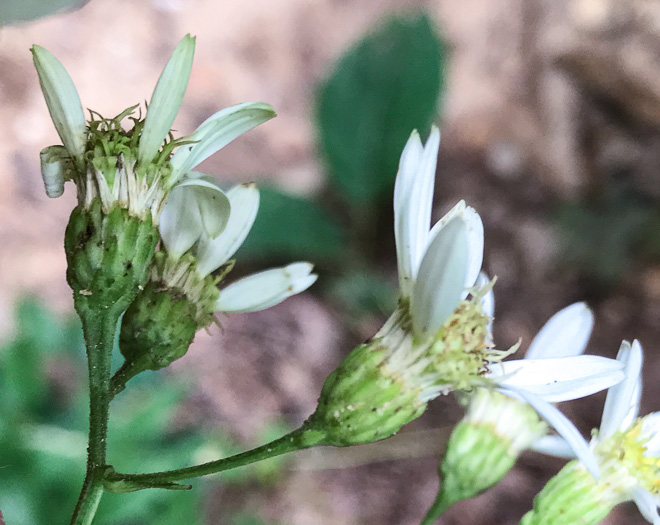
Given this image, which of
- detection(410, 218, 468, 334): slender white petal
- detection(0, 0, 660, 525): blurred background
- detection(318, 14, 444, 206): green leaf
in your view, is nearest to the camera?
detection(410, 218, 468, 334): slender white petal

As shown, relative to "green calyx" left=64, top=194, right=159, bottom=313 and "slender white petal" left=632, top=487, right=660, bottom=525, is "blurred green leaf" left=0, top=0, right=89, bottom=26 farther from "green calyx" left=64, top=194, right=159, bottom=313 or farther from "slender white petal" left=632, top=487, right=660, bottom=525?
"slender white petal" left=632, top=487, right=660, bottom=525

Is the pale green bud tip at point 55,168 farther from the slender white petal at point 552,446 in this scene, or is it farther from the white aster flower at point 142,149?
the slender white petal at point 552,446

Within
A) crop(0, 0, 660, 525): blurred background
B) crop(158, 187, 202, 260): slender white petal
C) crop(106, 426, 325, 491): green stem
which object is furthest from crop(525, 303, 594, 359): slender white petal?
crop(0, 0, 660, 525): blurred background

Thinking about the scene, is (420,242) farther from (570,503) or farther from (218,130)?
(570,503)

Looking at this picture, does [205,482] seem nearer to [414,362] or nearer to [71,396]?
[71,396]

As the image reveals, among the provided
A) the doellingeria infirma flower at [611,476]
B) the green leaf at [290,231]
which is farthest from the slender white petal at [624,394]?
the green leaf at [290,231]

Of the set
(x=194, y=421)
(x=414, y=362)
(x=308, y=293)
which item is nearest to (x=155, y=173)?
(x=414, y=362)
